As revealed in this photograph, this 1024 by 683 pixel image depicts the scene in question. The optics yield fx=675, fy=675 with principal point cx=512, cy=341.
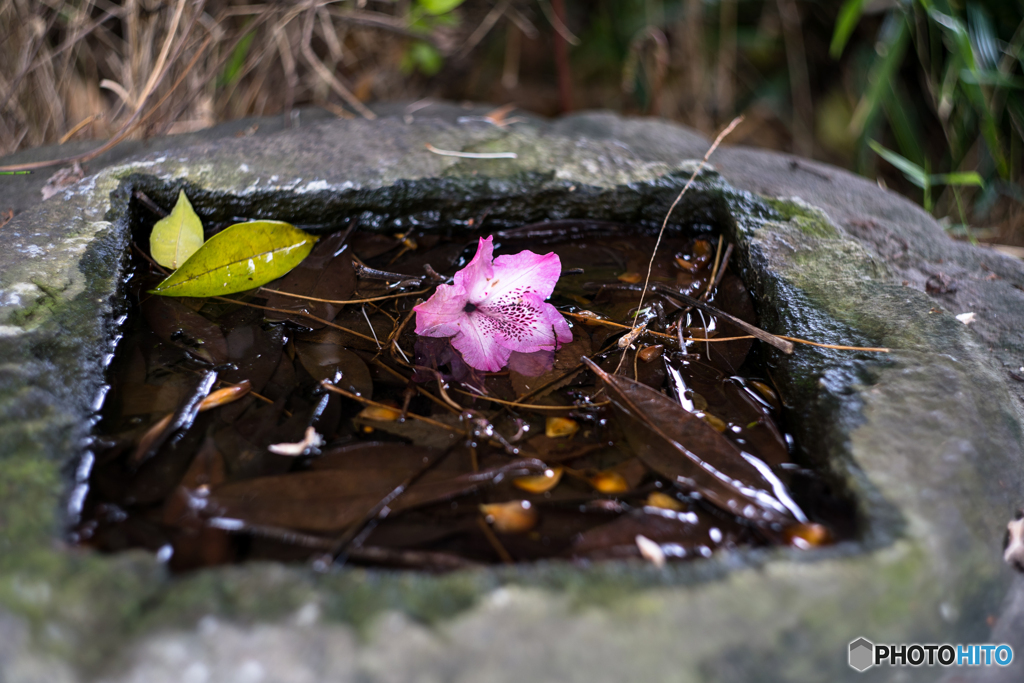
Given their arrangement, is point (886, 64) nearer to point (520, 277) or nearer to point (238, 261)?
point (520, 277)

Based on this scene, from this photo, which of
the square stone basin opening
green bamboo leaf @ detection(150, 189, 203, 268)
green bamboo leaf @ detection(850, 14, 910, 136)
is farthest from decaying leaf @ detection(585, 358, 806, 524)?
green bamboo leaf @ detection(850, 14, 910, 136)

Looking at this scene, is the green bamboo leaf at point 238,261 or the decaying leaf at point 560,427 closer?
the decaying leaf at point 560,427

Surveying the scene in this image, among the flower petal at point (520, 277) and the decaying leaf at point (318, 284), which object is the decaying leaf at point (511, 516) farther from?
the decaying leaf at point (318, 284)

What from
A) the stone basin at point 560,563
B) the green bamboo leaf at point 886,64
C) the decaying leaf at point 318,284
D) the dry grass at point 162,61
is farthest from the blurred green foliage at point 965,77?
the decaying leaf at point 318,284

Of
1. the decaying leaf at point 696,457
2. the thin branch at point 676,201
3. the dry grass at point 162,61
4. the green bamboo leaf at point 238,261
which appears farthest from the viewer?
the dry grass at point 162,61

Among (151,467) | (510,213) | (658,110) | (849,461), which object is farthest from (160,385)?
(658,110)

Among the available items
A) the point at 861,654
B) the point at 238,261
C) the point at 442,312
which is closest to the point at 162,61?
the point at 238,261
